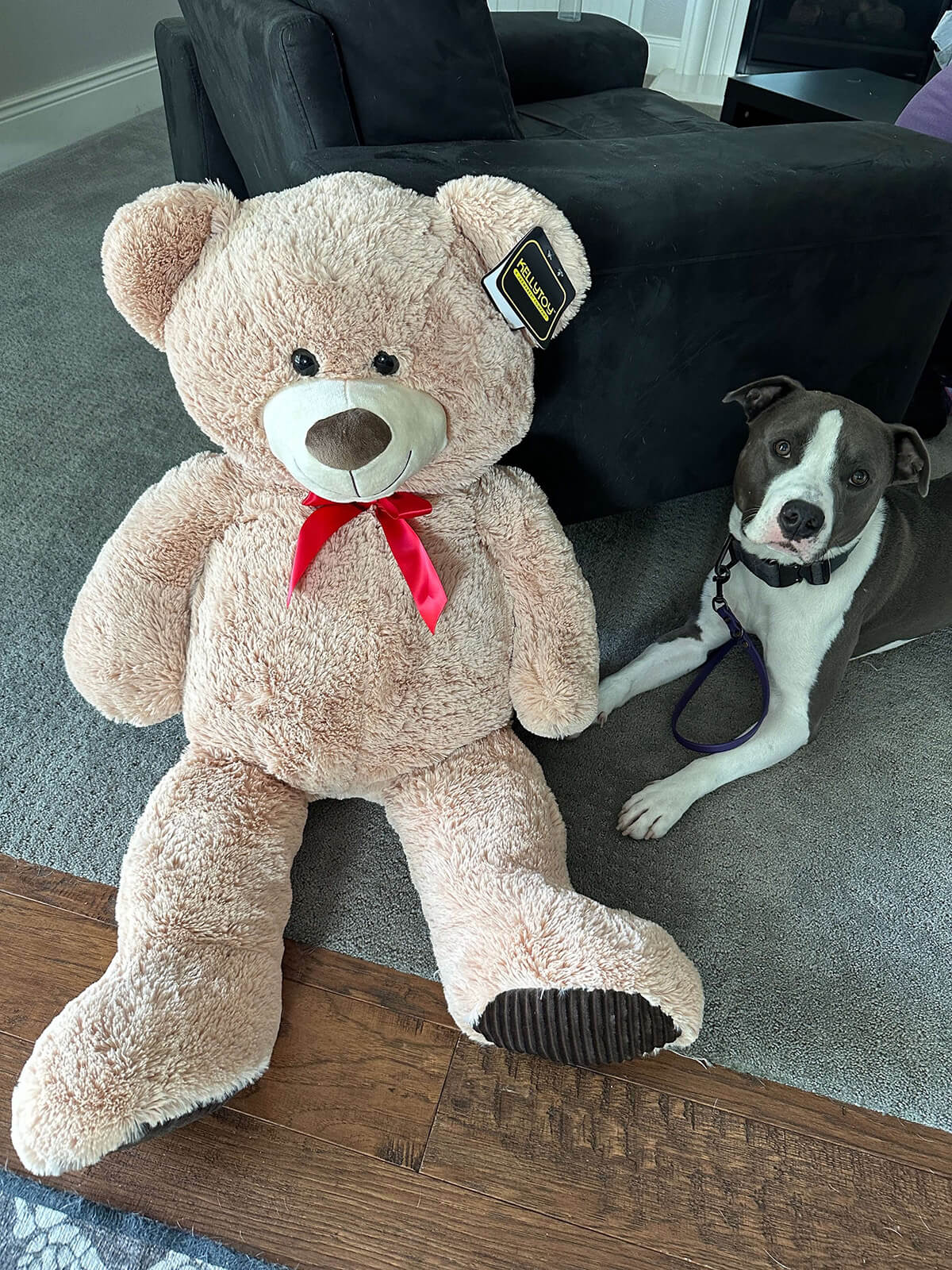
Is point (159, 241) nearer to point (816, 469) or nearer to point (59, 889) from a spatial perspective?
point (59, 889)

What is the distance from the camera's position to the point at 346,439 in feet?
3.00

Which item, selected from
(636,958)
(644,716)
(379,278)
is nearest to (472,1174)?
(636,958)

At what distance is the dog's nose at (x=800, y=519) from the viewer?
127 centimetres

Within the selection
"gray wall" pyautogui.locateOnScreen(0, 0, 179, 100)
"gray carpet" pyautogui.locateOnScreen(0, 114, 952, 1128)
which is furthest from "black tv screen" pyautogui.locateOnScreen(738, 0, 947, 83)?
"gray carpet" pyautogui.locateOnScreen(0, 114, 952, 1128)

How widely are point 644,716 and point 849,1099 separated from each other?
0.64 m

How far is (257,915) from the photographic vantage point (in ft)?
3.34

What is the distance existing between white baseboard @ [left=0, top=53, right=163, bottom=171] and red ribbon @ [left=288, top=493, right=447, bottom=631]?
297cm

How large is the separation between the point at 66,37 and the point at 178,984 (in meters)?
3.75

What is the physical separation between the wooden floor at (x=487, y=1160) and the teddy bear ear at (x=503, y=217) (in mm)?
887

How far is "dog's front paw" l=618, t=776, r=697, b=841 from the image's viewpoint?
1301 mm

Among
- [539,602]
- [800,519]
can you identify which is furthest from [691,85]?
[539,602]

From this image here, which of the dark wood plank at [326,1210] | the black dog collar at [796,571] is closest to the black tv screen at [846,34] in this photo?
the black dog collar at [796,571]

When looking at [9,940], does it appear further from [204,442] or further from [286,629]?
[204,442]

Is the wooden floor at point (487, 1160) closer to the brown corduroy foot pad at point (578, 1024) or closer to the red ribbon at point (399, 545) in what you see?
the brown corduroy foot pad at point (578, 1024)
